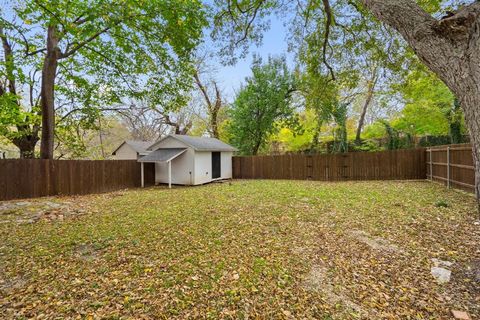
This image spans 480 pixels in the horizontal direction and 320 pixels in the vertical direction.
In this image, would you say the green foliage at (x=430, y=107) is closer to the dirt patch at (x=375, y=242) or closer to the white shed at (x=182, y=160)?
the white shed at (x=182, y=160)

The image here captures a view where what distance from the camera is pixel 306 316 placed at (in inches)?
78.2

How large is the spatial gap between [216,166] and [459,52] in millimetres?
11493

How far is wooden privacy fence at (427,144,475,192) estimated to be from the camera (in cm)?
634

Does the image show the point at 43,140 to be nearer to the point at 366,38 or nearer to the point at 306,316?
the point at 306,316

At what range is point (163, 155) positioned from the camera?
1109 centimetres

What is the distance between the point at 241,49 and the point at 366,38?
13.2 feet

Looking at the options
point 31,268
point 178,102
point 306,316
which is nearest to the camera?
point 306,316

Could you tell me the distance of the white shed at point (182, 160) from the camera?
1102 centimetres

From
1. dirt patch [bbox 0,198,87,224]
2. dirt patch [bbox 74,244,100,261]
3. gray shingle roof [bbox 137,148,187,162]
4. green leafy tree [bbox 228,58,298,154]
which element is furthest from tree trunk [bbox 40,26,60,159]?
green leafy tree [bbox 228,58,298,154]

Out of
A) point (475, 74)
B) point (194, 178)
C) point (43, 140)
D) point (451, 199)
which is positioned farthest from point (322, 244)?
point (43, 140)

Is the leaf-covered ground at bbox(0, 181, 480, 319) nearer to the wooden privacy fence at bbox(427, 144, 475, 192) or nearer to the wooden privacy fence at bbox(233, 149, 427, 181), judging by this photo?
the wooden privacy fence at bbox(427, 144, 475, 192)

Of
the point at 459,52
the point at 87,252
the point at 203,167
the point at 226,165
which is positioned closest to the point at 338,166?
the point at 226,165

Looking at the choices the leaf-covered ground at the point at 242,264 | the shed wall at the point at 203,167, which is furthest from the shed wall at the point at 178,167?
the leaf-covered ground at the point at 242,264

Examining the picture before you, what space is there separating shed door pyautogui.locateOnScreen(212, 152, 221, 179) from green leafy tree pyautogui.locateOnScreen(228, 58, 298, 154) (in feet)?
11.5
